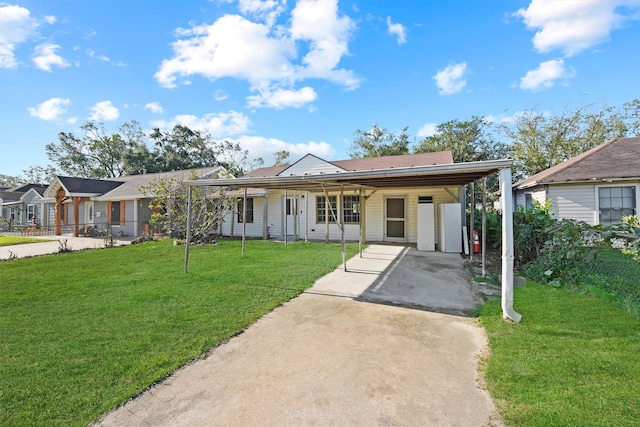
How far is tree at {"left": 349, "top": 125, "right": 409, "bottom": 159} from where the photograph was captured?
97.2 feet

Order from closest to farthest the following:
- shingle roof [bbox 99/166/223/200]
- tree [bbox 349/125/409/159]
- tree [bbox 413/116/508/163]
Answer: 1. shingle roof [bbox 99/166/223/200]
2. tree [bbox 413/116/508/163]
3. tree [bbox 349/125/409/159]

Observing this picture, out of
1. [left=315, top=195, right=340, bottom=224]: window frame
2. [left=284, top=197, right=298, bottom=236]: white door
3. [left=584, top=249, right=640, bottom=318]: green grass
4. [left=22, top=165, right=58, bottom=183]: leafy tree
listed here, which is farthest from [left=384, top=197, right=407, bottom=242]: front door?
[left=22, top=165, right=58, bottom=183]: leafy tree

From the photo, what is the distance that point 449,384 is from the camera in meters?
2.49

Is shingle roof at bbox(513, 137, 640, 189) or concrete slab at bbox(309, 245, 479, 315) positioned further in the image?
shingle roof at bbox(513, 137, 640, 189)

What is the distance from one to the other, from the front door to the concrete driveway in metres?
7.58

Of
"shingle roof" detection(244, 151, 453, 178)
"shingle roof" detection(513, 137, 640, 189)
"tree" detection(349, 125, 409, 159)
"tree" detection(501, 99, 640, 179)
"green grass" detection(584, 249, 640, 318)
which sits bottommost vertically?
"green grass" detection(584, 249, 640, 318)

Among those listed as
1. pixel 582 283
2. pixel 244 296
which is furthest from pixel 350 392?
pixel 582 283

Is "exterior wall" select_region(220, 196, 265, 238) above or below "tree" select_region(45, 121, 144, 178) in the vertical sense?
below

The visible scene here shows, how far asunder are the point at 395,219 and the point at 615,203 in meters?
7.20

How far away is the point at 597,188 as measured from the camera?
390 inches

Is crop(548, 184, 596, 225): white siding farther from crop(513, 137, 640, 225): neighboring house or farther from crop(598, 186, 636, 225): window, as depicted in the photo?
crop(598, 186, 636, 225): window

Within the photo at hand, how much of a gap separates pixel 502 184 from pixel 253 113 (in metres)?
17.2

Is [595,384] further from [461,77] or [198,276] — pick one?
[461,77]

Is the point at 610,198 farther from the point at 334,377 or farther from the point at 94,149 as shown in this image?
the point at 94,149
